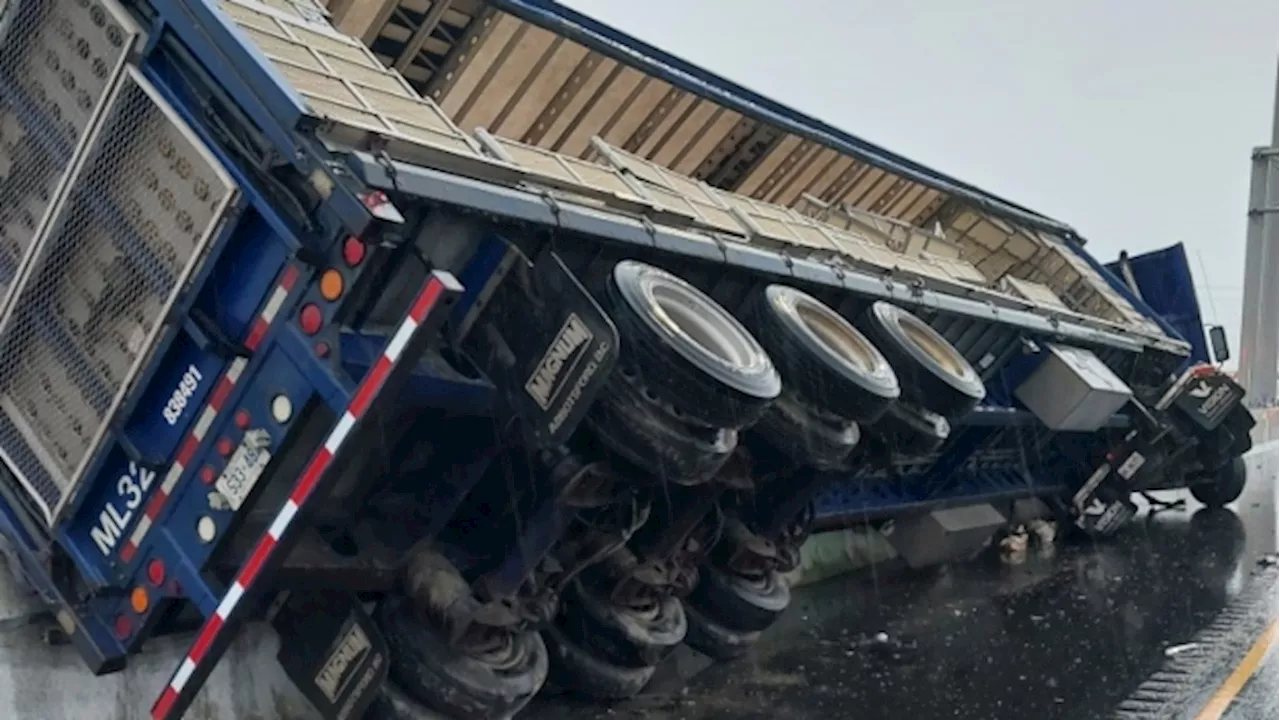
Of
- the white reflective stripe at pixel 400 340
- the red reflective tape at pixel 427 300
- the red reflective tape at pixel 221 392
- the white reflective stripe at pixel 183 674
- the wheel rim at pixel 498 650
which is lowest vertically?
the white reflective stripe at pixel 183 674

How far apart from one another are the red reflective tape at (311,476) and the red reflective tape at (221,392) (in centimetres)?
37

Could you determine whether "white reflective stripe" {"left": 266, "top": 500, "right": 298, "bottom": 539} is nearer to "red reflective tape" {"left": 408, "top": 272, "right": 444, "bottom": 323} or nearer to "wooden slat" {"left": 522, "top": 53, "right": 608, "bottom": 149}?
"red reflective tape" {"left": 408, "top": 272, "right": 444, "bottom": 323}

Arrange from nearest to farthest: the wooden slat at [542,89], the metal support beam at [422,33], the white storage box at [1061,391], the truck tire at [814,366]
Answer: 1. the truck tire at [814,366]
2. the metal support beam at [422,33]
3. the wooden slat at [542,89]
4. the white storage box at [1061,391]

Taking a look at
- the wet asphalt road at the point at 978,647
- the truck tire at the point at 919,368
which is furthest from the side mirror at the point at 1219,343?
the truck tire at the point at 919,368

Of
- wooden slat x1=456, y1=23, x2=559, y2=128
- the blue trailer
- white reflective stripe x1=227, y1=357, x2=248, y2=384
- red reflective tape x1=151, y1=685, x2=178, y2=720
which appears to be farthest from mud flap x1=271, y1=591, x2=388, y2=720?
wooden slat x1=456, y1=23, x2=559, y2=128

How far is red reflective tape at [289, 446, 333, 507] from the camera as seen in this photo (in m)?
3.69

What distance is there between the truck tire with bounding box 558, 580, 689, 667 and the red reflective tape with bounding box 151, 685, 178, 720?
6.33 ft

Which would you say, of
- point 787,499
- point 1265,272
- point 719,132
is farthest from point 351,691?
point 1265,272

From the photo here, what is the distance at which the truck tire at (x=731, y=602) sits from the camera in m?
6.27

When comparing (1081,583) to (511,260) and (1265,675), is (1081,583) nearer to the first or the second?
(1265,675)

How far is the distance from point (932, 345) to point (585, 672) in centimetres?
294

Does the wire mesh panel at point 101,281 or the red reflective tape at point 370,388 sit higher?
the red reflective tape at point 370,388

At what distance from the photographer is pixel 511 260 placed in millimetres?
4383

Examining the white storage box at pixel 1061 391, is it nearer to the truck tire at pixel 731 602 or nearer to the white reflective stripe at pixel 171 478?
the truck tire at pixel 731 602
